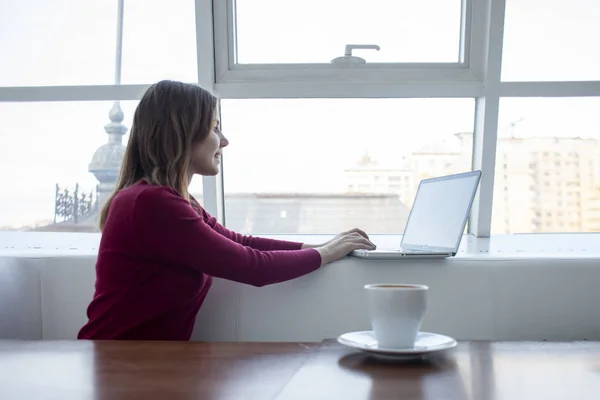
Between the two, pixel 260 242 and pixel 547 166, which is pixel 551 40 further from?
pixel 260 242

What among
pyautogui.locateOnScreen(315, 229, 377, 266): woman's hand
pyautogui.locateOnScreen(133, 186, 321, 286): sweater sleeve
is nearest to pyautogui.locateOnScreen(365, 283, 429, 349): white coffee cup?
pyautogui.locateOnScreen(133, 186, 321, 286): sweater sleeve

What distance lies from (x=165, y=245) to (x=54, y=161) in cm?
132

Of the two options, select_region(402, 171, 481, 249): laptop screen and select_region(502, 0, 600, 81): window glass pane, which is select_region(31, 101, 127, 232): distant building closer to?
select_region(402, 171, 481, 249): laptop screen

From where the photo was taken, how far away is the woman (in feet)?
5.30

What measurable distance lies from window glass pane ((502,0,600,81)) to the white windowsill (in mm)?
599

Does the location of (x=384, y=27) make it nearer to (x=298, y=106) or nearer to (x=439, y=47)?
(x=439, y=47)

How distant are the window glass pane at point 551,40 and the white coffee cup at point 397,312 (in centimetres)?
181

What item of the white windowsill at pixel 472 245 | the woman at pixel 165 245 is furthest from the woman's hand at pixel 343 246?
the white windowsill at pixel 472 245

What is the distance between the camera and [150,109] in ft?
5.97

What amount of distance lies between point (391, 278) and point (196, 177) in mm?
1009

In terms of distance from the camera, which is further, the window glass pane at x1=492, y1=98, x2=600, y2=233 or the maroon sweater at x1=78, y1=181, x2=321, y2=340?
the window glass pane at x1=492, y1=98, x2=600, y2=233

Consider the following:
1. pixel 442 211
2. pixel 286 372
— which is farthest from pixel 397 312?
pixel 442 211

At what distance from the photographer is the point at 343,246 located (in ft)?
6.38

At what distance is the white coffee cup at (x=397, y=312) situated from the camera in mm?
912
